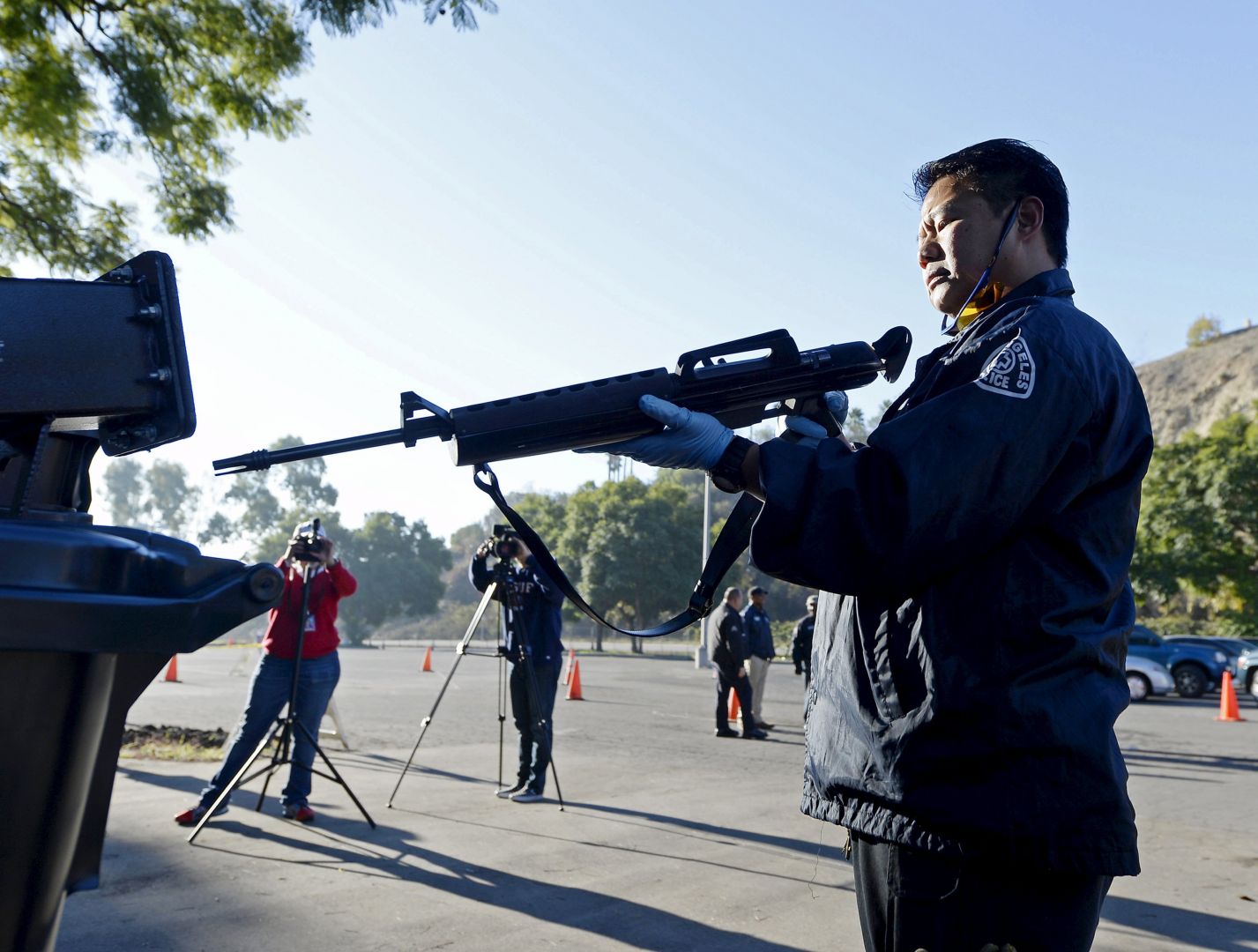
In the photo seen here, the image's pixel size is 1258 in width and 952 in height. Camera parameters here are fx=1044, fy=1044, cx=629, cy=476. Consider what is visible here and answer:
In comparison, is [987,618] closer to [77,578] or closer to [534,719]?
[77,578]

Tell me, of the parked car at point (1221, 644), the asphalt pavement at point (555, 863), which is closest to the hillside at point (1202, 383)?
the parked car at point (1221, 644)

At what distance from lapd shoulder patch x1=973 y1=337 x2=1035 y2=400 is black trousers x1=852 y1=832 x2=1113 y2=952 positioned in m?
0.80

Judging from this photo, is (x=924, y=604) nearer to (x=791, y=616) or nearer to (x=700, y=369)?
(x=700, y=369)

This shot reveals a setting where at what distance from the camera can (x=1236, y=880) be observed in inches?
235

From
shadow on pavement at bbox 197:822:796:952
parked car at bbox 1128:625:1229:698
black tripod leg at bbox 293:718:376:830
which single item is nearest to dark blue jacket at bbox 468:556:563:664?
black tripod leg at bbox 293:718:376:830

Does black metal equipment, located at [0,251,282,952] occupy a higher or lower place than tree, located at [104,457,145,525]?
lower

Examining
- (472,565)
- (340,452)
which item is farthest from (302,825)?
(340,452)

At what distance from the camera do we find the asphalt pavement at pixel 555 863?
468cm

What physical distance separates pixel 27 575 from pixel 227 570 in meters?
0.27

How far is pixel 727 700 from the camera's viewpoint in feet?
43.3

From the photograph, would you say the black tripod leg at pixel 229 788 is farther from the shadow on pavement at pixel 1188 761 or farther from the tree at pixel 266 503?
the tree at pixel 266 503

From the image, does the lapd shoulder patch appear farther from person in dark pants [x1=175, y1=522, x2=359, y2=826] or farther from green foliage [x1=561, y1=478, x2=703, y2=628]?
green foliage [x1=561, y1=478, x2=703, y2=628]

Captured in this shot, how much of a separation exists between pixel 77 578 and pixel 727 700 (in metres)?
12.3

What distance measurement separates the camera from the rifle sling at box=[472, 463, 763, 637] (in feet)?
7.94
